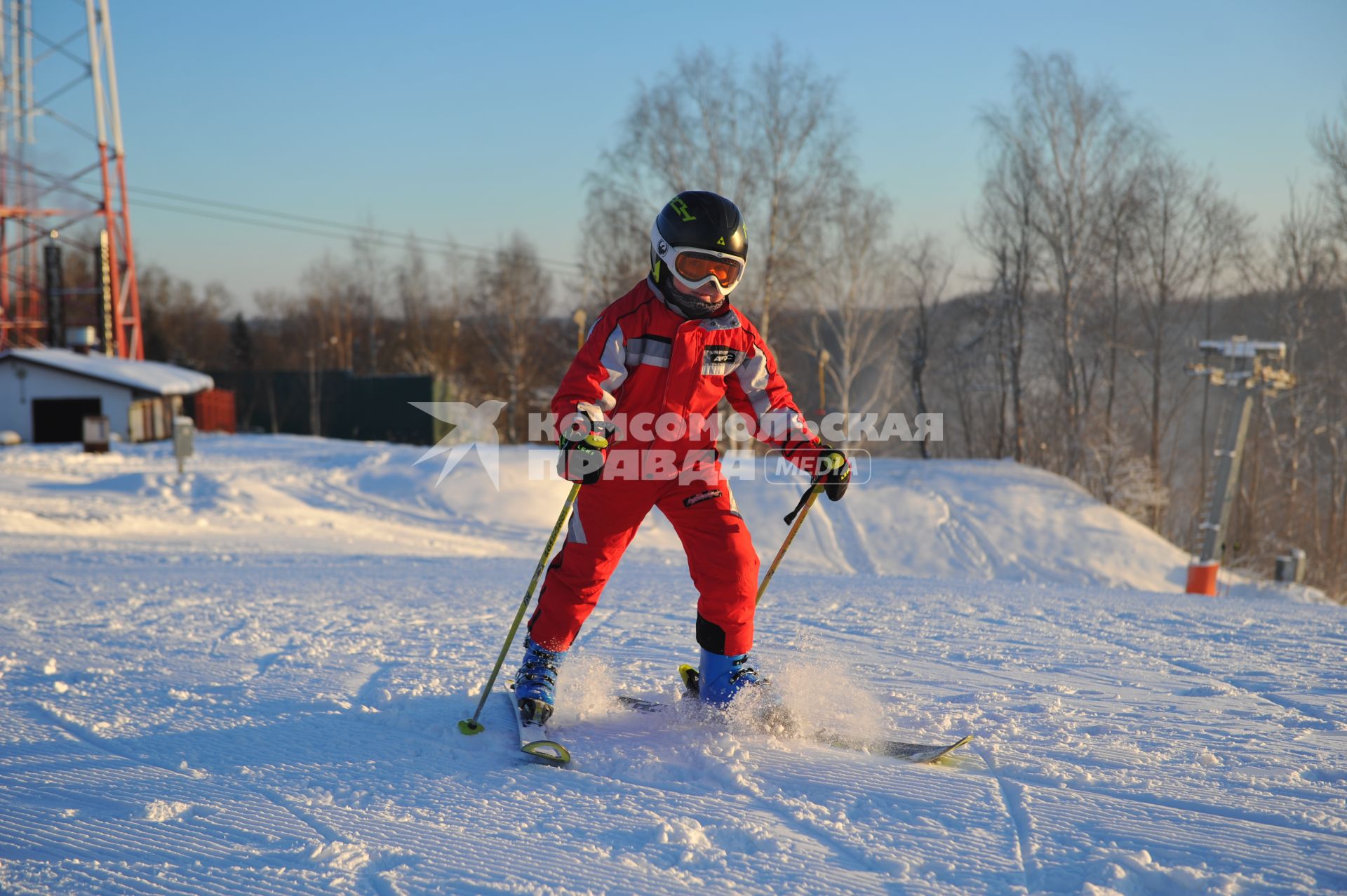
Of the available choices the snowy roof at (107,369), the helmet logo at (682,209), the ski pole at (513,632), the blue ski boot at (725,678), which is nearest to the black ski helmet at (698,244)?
the helmet logo at (682,209)

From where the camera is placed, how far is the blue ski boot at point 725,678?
2.65 meters

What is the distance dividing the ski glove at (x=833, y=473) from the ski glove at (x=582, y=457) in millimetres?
772

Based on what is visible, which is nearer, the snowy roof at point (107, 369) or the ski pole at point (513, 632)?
the ski pole at point (513, 632)

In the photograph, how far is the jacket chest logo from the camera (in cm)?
270

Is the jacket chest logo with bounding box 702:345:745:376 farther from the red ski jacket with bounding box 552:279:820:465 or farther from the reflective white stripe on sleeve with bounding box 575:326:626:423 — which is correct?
the reflective white stripe on sleeve with bounding box 575:326:626:423

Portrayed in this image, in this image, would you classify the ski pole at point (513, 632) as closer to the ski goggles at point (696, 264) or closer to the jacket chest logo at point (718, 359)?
the jacket chest logo at point (718, 359)

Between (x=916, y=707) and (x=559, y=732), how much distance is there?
116cm

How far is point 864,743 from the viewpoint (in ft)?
7.90

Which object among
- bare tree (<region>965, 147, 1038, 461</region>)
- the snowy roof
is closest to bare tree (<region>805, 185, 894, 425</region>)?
bare tree (<region>965, 147, 1038, 461</region>)

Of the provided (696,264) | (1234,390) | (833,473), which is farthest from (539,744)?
(1234,390)

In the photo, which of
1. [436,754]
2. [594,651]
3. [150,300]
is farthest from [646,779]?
[150,300]

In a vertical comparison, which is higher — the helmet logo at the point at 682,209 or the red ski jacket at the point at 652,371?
the helmet logo at the point at 682,209

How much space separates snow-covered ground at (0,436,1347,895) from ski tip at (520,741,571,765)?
0.04 meters

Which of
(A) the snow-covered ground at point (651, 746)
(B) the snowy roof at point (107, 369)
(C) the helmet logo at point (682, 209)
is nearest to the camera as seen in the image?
(A) the snow-covered ground at point (651, 746)
